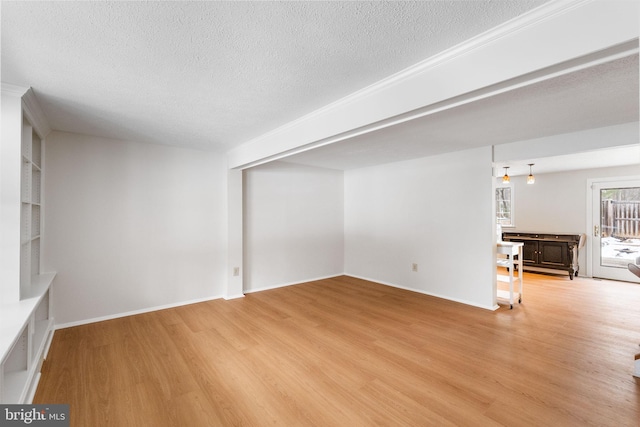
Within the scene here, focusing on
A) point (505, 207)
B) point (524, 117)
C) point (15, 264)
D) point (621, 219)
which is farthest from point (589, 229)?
point (15, 264)

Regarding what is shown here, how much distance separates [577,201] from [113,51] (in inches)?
315

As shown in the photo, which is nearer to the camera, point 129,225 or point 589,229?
point 129,225

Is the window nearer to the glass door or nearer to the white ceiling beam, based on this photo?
the glass door

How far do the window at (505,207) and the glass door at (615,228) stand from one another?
1.50 meters

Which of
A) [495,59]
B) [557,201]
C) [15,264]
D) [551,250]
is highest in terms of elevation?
[495,59]

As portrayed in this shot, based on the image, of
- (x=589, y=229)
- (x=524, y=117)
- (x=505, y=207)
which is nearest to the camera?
(x=524, y=117)

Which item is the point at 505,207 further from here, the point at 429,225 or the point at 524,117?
the point at 524,117

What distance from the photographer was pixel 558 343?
2875 millimetres

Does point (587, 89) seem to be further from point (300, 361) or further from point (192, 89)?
point (300, 361)

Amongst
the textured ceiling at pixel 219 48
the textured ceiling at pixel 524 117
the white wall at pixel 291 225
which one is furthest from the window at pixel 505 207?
the textured ceiling at pixel 219 48

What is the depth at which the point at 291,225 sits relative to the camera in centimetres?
541

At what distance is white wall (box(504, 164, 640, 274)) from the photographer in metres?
5.86

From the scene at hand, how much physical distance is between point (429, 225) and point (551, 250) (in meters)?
3.36

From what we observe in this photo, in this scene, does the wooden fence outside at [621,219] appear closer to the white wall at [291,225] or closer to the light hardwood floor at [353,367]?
the light hardwood floor at [353,367]
